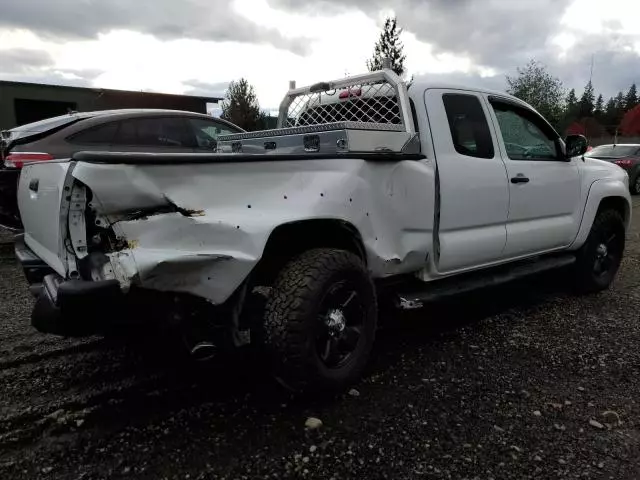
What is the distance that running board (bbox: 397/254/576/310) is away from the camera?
3654mm

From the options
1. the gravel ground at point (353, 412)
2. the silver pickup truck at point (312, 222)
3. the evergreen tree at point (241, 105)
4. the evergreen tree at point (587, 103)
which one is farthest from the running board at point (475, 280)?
the evergreen tree at point (587, 103)

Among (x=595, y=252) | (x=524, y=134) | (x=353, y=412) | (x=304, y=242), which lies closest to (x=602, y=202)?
(x=595, y=252)

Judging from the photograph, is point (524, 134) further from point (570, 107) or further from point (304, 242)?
point (570, 107)

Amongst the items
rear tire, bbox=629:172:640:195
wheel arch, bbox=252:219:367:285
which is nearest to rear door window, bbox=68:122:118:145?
wheel arch, bbox=252:219:367:285

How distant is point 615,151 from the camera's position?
54.1ft

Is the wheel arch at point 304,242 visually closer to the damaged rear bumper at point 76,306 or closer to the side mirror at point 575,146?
the damaged rear bumper at point 76,306

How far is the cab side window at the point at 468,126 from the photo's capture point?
394 centimetres

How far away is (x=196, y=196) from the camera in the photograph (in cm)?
262

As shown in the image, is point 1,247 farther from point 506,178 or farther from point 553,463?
point 553,463

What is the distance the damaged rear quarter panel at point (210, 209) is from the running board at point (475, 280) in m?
0.67

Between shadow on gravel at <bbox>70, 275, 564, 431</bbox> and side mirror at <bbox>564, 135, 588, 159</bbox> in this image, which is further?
side mirror at <bbox>564, 135, 588, 159</bbox>

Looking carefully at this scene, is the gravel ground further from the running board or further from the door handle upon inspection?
the door handle

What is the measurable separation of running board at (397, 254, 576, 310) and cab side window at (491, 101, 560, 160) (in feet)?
3.06

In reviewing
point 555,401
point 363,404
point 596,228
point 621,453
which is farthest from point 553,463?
point 596,228
